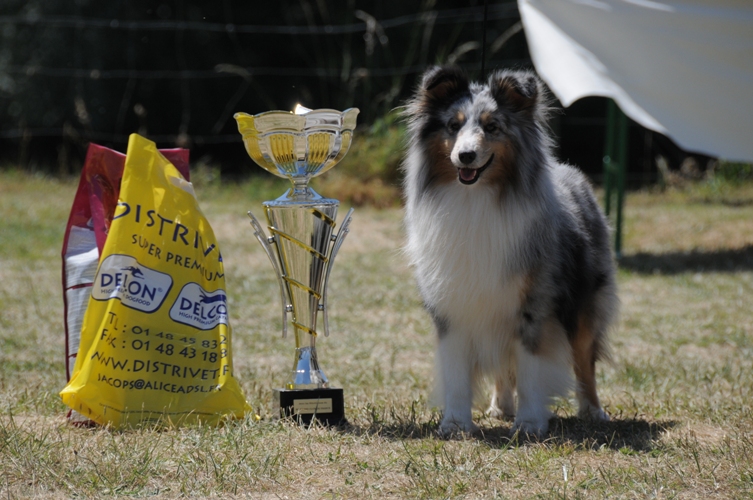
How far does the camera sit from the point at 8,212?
797 centimetres

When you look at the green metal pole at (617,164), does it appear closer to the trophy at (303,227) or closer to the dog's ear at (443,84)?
the dog's ear at (443,84)

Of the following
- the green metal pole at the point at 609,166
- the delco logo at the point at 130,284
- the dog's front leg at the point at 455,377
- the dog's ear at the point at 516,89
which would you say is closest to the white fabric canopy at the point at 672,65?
the green metal pole at the point at 609,166

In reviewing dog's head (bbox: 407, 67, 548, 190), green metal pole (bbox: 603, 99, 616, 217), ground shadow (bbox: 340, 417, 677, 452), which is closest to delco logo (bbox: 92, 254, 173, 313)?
ground shadow (bbox: 340, 417, 677, 452)

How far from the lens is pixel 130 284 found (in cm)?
288

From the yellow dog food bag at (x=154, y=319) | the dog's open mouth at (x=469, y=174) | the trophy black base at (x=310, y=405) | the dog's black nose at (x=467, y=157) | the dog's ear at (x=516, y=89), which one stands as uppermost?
the dog's ear at (x=516, y=89)

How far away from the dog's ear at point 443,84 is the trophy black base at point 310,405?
3.74ft

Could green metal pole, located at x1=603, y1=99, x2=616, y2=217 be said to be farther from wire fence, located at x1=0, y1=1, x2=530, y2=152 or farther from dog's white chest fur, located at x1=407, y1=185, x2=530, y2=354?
dog's white chest fur, located at x1=407, y1=185, x2=530, y2=354

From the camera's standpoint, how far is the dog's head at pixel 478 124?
2.86 meters

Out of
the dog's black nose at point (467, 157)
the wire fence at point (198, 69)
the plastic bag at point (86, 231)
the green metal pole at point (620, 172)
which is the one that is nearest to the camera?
the dog's black nose at point (467, 157)

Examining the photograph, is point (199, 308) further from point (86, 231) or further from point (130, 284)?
point (86, 231)

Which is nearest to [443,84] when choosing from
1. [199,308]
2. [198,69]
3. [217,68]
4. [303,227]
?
[303,227]

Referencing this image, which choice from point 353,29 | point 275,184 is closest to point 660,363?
point 275,184

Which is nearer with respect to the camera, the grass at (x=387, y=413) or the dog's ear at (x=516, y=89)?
the grass at (x=387, y=413)

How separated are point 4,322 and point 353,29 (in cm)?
628
